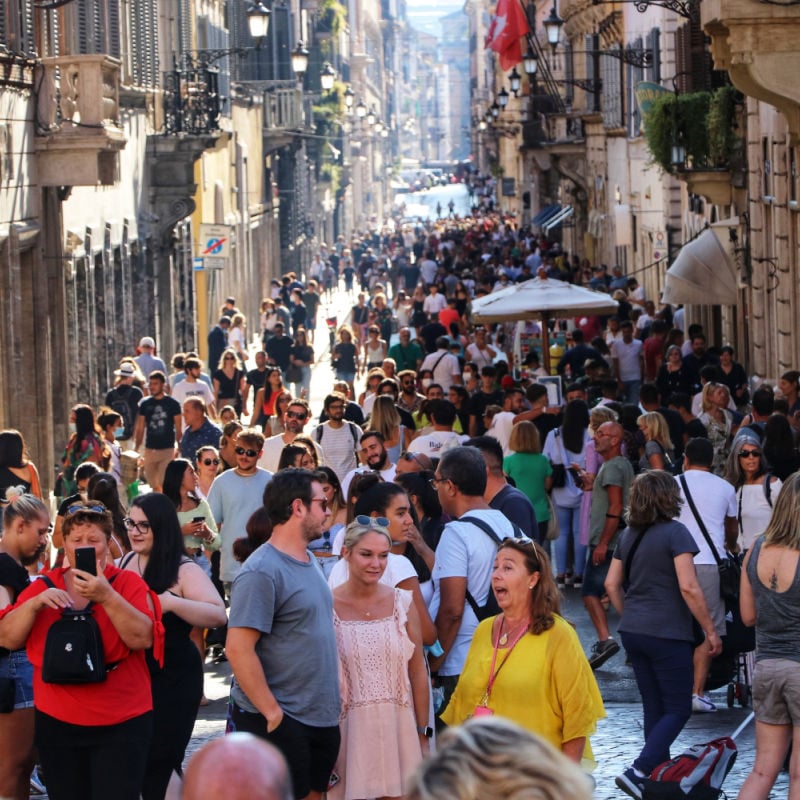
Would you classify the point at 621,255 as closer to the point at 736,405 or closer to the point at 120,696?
the point at 736,405

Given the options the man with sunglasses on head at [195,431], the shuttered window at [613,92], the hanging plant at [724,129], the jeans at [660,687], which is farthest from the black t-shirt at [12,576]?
the shuttered window at [613,92]

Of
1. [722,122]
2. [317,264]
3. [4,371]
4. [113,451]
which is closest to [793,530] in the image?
[113,451]

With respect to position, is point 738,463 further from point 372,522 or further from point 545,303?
point 545,303

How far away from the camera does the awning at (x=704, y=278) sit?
22828mm

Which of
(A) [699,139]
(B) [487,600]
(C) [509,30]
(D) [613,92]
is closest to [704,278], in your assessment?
(A) [699,139]

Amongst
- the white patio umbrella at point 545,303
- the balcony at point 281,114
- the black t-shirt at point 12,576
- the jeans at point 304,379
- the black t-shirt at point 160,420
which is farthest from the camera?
the balcony at point 281,114

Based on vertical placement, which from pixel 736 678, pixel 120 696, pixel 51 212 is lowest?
pixel 736 678

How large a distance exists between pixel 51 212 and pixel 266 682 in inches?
577

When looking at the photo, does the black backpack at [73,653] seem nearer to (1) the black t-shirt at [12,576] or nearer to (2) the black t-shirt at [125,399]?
(1) the black t-shirt at [12,576]

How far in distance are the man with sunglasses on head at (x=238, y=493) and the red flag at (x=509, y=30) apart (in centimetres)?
3260

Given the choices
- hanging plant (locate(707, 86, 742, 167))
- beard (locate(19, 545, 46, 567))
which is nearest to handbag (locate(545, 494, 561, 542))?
beard (locate(19, 545, 46, 567))

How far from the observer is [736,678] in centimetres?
1009

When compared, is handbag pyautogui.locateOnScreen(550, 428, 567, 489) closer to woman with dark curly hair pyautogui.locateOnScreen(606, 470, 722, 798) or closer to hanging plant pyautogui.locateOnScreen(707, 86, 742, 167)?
woman with dark curly hair pyautogui.locateOnScreen(606, 470, 722, 798)

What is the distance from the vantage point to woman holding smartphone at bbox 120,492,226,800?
7.16 metres
